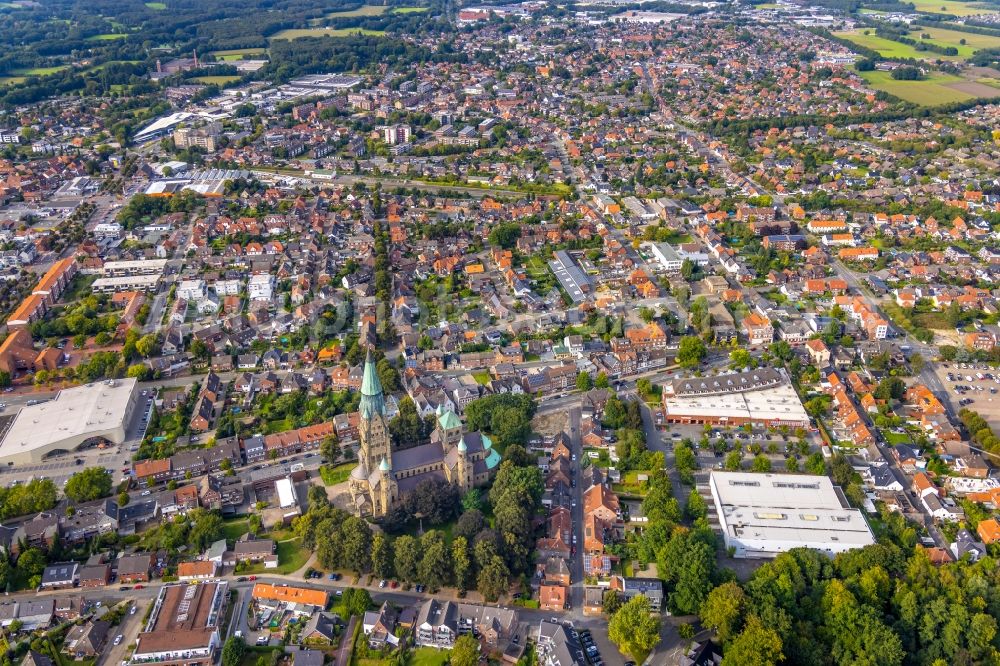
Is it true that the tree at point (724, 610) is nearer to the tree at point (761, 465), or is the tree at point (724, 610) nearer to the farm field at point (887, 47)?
the tree at point (761, 465)

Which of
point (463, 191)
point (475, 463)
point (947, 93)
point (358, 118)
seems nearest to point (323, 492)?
point (475, 463)

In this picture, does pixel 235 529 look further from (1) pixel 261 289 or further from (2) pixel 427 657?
(1) pixel 261 289

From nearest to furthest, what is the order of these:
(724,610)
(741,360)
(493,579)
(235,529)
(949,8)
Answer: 1. (724,610)
2. (493,579)
3. (235,529)
4. (741,360)
5. (949,8)

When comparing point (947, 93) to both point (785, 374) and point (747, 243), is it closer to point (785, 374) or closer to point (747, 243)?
point (747, 243)

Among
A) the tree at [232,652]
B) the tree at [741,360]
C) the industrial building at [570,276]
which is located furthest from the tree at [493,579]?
the industrial building at [570,276]

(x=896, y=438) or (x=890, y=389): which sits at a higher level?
(x=890, y=389)

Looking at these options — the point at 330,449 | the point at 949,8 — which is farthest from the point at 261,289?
the point at 949,8
